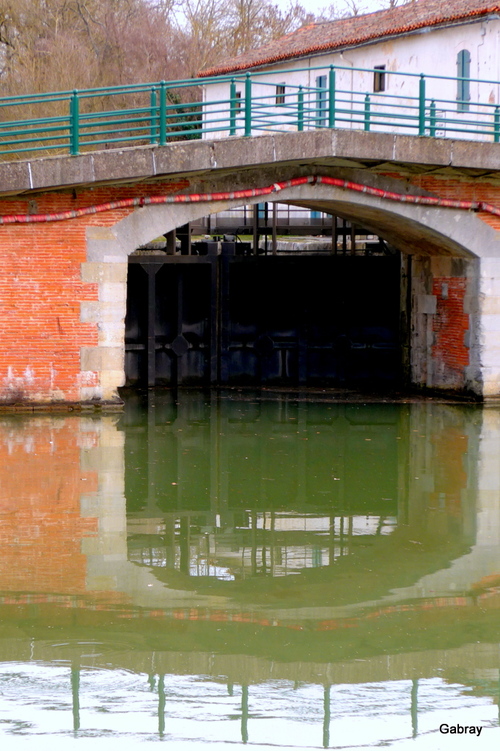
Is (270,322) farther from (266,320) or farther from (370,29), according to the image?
(370,29)

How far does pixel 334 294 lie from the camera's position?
20.4m

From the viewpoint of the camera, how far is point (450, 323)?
18297 millimetres

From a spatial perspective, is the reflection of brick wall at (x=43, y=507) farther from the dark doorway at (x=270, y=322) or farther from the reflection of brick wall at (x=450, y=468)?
the dark doorway at (x=270, y=322)

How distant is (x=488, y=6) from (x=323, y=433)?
1044cm

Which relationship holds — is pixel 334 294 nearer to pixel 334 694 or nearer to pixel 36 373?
pixel 36 373

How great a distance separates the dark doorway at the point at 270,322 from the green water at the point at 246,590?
5.82 m

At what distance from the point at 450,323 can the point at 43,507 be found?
32.7 feet

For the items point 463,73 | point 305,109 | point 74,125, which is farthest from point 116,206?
point 463,73

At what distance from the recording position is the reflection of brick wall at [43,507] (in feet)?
26.9

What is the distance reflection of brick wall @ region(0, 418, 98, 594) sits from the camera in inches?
323

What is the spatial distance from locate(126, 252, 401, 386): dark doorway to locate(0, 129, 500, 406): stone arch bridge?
3.41 m

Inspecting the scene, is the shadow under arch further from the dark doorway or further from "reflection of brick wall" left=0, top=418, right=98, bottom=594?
"reflection of brick wall" left=0, top=418, right=98, bottom=594

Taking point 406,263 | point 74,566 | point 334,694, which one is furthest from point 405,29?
point 334,694

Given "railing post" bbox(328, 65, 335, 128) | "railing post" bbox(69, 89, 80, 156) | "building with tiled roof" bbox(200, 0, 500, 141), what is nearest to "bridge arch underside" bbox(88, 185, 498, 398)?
"building with tiled roof" bbox(200, 0, 500, 141)
